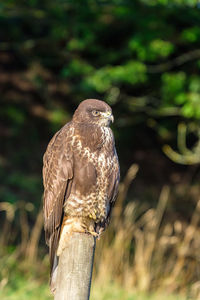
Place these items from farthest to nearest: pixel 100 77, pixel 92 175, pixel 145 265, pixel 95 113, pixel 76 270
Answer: pixel 100 77, pixel 145 265, pixel 95 113, pixel 92 175, pixel 76 270

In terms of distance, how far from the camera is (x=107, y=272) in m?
5.20

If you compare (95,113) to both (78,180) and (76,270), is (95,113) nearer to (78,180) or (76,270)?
(78,180)

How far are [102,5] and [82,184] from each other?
3935mm

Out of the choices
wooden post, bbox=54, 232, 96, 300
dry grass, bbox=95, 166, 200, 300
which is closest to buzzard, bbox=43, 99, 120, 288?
wooden post, bbox=54, 232, 96, 300

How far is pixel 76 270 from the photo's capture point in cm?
223

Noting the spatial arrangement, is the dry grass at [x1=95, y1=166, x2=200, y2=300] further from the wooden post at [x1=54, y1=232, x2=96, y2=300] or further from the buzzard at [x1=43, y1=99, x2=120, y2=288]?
the wooden post at [x1=54, y1=232, x2=96, y2=300]

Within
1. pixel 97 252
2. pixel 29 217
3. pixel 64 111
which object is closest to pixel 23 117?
pixel 64 111

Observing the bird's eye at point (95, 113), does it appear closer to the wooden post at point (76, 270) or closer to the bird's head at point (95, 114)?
the bird's head at point (95, 114)

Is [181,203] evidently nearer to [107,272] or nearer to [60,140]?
[107,272]

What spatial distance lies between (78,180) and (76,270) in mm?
818

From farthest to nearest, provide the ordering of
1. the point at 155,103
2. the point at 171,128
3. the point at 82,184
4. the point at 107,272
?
the point at 171,128
the point at 155,103
the point at 107,272
the point at 82,184

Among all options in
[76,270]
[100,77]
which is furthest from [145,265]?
[76,270]

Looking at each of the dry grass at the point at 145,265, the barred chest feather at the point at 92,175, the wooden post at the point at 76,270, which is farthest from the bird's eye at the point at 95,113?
the dry grass at the point at 145,265

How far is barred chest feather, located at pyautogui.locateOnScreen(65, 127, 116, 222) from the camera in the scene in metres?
2.96
